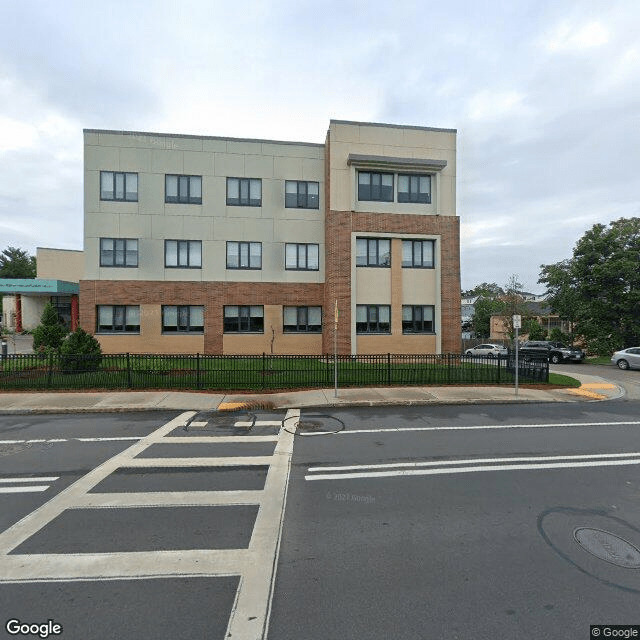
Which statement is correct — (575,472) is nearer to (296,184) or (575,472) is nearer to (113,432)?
(113,432)

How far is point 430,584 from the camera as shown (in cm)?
327

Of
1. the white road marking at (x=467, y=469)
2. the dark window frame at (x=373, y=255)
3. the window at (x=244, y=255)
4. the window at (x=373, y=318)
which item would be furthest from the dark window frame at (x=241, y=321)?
the white road marking at (x=467, y=469)

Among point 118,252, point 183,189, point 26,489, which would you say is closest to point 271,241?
point 183,189

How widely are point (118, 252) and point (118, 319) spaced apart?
3955 mm

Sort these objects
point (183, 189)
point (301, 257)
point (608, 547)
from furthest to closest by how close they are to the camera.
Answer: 1. point (301, 257)
2. point (183, 189)
3. point (608, 547)

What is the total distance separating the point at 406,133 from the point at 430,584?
2326cm

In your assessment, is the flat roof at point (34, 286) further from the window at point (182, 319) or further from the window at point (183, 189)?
the window at point (183, 189)

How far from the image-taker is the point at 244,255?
23.2 metres

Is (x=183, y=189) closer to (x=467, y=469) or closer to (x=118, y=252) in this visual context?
(x=118, y=252)

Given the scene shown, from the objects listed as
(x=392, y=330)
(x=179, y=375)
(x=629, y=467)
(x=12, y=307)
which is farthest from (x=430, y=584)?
(x=12, y=307)

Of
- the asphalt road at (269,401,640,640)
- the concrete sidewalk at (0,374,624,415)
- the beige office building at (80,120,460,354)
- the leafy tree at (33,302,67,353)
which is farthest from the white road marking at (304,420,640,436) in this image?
the leafy tree at (33,302,67,353)

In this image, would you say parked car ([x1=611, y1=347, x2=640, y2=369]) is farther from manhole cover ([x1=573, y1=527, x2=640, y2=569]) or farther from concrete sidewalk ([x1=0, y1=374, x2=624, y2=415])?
manhole cover ([x1=573, y1=527, x2=640, y2=569])

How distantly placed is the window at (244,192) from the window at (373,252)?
6858 millimetres

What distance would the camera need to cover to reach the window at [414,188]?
870 inches
